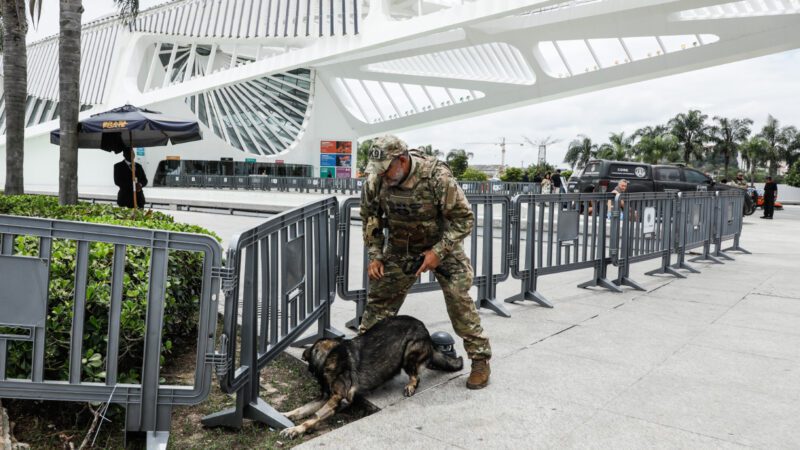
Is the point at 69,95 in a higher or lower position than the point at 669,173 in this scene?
higher

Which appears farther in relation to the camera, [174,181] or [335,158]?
[335,158]

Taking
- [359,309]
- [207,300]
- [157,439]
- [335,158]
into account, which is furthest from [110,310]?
[335,158]

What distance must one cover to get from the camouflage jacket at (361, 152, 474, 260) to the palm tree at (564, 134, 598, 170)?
77.3 m

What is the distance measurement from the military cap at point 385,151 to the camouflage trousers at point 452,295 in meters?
0.76

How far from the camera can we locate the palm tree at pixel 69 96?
31.3 feet

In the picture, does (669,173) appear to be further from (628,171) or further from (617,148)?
(617,148)

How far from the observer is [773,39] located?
2447 centimetres

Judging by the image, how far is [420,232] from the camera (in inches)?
158

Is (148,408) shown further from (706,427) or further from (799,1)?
(799,1)

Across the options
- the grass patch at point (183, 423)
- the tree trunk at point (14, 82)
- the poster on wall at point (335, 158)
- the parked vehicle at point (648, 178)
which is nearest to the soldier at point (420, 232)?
the grass patch at point (183, 423)

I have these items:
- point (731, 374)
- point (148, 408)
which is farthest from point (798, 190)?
point (148, 408)

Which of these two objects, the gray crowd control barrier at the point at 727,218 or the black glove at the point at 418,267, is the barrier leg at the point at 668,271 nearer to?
the gray crowd control barrier at the point at 727,218

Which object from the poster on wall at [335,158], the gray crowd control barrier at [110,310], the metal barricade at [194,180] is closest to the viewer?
the gray crowd control barrier at [110,310]

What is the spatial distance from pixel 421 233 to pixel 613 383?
1678 millimetres
